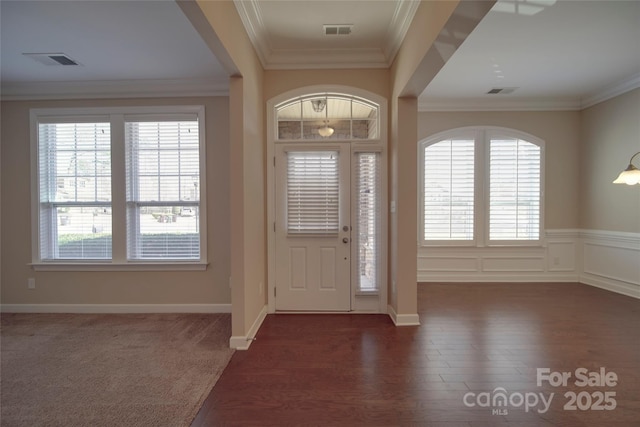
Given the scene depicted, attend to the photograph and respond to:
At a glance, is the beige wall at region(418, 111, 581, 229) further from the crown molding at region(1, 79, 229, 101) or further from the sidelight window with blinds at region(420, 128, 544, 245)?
the crown molding at region(1, 79, 229, 101)

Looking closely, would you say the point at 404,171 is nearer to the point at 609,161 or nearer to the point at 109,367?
the point at 109,367

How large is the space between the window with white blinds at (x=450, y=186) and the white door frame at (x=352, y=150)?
1711 mm

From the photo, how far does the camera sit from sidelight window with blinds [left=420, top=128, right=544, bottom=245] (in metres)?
4.91

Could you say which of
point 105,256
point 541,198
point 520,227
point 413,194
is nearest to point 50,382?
point 105,256

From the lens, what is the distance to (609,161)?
4461 millimetres

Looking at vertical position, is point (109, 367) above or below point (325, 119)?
below

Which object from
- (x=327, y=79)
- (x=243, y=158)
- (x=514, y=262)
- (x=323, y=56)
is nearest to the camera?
(x=243, y=158)

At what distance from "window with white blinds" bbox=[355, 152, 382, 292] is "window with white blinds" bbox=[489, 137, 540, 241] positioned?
99.8 inches

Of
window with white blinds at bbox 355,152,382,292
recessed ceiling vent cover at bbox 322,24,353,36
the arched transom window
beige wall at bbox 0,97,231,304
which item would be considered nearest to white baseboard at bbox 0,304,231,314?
beige wall at bbox 0,97,231,304

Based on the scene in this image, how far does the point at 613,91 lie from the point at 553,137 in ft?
2.93

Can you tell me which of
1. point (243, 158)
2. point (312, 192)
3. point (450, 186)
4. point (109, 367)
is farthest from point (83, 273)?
point (450, 186)

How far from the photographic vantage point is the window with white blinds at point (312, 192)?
11.8ft

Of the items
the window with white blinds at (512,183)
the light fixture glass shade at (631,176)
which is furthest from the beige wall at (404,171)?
the light fixture glass shade at (631,176)

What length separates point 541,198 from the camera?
4941 mm
